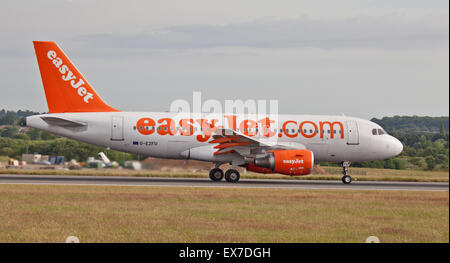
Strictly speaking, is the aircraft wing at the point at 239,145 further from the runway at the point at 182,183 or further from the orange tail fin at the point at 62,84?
the orange tail fin at the point at 62,84

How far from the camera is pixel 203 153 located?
31.3 metres

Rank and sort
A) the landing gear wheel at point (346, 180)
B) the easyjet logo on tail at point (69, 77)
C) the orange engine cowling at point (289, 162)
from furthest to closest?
the landing gear wheel at point (346, 180) < the easyjet logo on tail at point (69, 77) < the orange engine cowling at point (289, 162)

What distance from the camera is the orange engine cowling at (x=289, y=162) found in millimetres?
29391

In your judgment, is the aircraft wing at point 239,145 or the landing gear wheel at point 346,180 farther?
the landing gear wheel at point 346,180

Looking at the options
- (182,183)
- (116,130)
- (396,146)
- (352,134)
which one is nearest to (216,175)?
(182,183)

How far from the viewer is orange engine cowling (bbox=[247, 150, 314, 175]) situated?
2939 centimetres

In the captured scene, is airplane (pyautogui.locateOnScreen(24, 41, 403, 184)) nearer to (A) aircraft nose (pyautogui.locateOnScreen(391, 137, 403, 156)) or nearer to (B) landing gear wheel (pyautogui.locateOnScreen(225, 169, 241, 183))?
(B) landing gear wheel (pyautogui.locateOnScreen(225, 169, 241, 183))

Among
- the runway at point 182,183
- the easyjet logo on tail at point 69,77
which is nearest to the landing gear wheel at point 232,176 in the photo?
Result: the runway at point 182,183

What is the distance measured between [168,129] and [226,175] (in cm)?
419

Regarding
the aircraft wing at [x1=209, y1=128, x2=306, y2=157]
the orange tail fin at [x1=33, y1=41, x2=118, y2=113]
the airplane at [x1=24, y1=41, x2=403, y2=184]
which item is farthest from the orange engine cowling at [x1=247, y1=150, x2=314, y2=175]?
the orange tail fin at [x1=33, y1=41, x2=118, y2=113]

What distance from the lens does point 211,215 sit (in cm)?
1752

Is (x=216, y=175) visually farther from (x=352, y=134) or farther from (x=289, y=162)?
(x=352, y=134)

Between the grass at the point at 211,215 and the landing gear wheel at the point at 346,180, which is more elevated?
the landing gear wheel at the point at 346,180

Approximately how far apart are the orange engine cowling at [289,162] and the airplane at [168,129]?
0.67 feet
